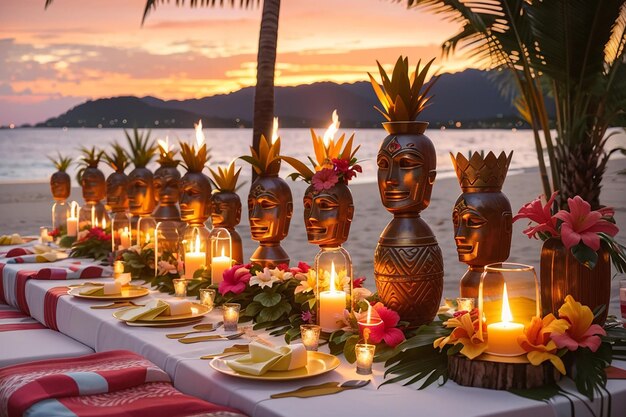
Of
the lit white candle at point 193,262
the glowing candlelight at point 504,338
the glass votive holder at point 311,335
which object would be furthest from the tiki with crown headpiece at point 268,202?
the glowing candlelight at point 504,338

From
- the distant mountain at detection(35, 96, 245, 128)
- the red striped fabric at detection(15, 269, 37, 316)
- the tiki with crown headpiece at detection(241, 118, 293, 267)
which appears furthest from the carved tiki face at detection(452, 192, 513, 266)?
the distant mountain at detection(35, 96, 245, 128)

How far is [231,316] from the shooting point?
2854 mm

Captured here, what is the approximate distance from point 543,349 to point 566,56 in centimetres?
574

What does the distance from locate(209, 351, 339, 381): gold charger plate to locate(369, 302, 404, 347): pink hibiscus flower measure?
182 millimetres

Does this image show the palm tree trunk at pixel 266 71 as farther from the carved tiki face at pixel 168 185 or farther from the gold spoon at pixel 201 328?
the gold spoon at pixel 201 328

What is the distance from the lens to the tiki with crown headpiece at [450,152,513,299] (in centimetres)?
277

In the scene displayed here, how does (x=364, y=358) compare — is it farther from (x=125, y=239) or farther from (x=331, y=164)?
(x=125, y=239)

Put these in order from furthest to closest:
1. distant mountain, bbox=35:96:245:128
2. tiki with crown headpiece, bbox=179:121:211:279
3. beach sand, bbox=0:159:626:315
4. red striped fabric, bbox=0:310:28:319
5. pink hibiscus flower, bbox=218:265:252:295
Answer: distant mountain, bbox=35:96:245:128, beach sand, bbox=0:159:626:315, red striped fabric, bbox=0:310:28:319, tiki with crown headpiece, bbox=179:121:211:279, pink hibiscus flower, bbox=218:265:252:295

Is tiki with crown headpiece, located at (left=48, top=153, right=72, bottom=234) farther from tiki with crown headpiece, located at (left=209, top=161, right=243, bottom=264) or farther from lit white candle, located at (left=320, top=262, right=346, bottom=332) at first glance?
lit white candle, located at (left=320, top=262, right=346, bottom=332)

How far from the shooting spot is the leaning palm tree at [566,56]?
7.09m

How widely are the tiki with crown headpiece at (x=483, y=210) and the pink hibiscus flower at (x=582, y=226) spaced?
0.38m

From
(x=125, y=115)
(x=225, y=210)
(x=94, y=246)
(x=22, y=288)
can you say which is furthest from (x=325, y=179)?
(x=125, y=115)

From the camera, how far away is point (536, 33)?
729 centimetres

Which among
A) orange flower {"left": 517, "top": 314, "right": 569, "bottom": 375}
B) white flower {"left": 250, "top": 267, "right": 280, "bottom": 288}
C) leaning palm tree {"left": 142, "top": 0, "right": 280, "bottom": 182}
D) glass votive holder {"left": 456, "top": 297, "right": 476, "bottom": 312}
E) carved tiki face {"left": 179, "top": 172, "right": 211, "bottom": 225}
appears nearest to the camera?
orange flower {"left": 517, "top": 314, "right": 569, "bottom": 375}
